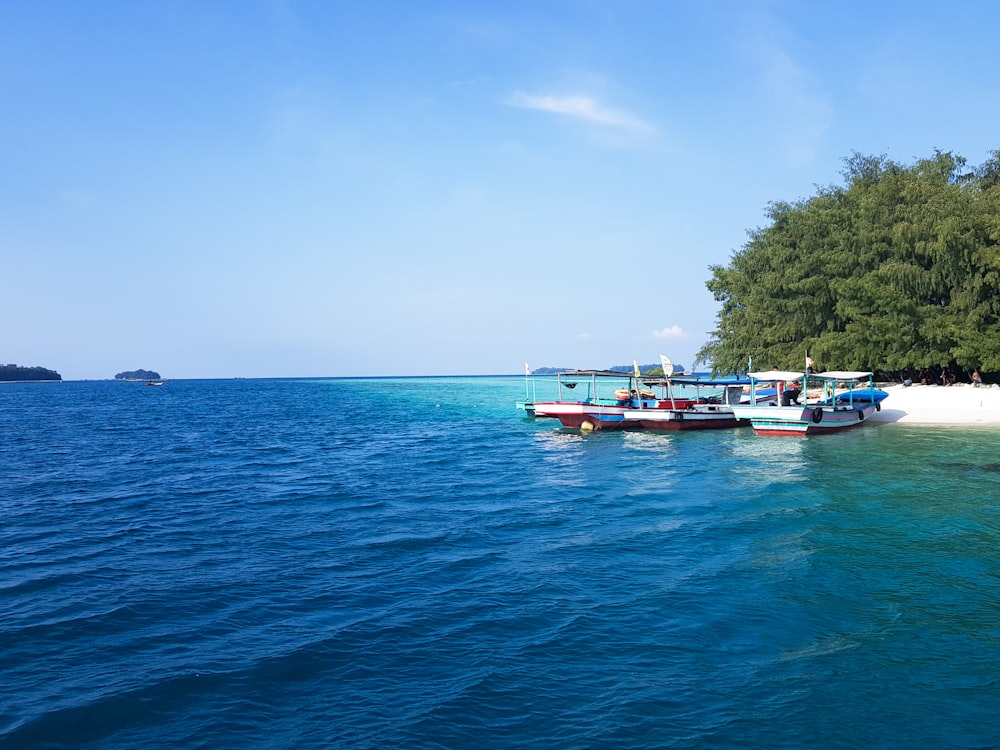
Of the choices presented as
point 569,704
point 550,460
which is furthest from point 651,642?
point 550,460

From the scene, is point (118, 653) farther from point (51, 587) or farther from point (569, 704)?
point (569, 704)

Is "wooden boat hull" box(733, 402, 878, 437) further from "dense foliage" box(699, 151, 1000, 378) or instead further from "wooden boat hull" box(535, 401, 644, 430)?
"dense foliage" box(699, 151, 1000, 378)

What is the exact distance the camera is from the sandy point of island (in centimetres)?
4393

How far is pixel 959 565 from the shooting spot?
13.9m

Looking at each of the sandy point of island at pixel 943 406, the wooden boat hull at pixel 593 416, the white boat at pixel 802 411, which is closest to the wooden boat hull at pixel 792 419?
the white boat at pixel 802 411

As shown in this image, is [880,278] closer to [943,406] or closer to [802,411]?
[943,406]

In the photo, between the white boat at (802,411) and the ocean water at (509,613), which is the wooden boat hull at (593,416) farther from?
the ocean water at (509,613)

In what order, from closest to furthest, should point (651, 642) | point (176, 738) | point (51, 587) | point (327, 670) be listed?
point (176, 738) < point (327, 670) < point (651, 642) < point (51, 587)

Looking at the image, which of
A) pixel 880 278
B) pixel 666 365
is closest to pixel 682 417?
pixel 666 365

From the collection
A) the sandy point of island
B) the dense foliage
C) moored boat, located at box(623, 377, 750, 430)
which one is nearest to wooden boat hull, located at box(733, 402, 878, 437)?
moored boat, located at box(623, 377, 750, 430)

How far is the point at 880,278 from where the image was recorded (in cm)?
5209

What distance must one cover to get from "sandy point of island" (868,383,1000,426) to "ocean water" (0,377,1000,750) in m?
21.2

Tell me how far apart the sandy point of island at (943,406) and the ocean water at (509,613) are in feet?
69.7

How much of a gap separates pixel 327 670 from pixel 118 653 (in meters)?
3.49
